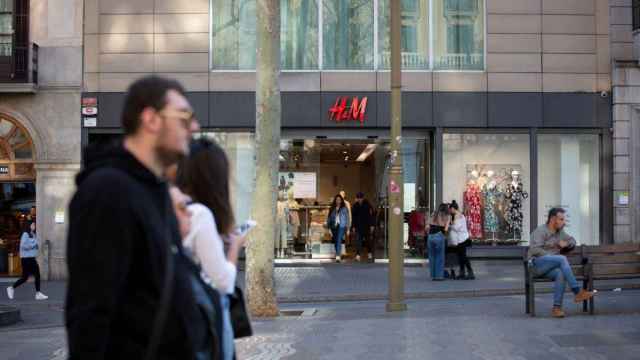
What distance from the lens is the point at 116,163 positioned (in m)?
2.88

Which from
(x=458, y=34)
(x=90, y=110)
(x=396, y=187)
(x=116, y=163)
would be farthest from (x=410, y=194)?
(x=116, y=163)

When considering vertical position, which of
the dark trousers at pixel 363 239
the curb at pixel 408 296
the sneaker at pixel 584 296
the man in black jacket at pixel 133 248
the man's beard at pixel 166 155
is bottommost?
the curb at pixel 408 296

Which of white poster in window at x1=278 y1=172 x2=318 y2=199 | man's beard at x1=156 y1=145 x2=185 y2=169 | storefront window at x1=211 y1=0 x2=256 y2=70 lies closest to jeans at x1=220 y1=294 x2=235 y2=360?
man's beard at x1=156 y1=145 x2=185 y2=169

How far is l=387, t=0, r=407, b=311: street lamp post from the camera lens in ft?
40.4

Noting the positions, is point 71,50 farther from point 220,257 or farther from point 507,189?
point 220,257

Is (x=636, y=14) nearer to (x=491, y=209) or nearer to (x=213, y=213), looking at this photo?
(x=491, y=209)

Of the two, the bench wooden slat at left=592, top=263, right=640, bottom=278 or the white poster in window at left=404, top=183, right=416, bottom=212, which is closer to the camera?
the bench wooden slat at left=592, top=263, right=640, bottom=278

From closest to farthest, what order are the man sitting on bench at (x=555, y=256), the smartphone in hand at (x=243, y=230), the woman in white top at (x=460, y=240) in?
the smartphone in hand at (x=243, y=230), the man sitting on bench at (x=555, y=256), the woman in white top at (x=460, y=240)

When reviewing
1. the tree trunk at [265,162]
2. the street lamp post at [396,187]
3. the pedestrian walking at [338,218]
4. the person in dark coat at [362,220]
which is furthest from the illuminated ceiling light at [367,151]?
the tree trunk at [265,162]

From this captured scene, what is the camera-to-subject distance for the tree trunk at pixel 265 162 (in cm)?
1206

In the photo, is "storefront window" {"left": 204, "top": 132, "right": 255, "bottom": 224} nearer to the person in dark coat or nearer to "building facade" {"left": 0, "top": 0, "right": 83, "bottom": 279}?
the person in dark coat

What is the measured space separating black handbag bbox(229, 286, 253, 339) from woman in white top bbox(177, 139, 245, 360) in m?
0.09

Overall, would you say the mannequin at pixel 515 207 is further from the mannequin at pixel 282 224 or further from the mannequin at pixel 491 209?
the mannequin at pixel 282 224

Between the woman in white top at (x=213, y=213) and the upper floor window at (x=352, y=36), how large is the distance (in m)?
17.5
